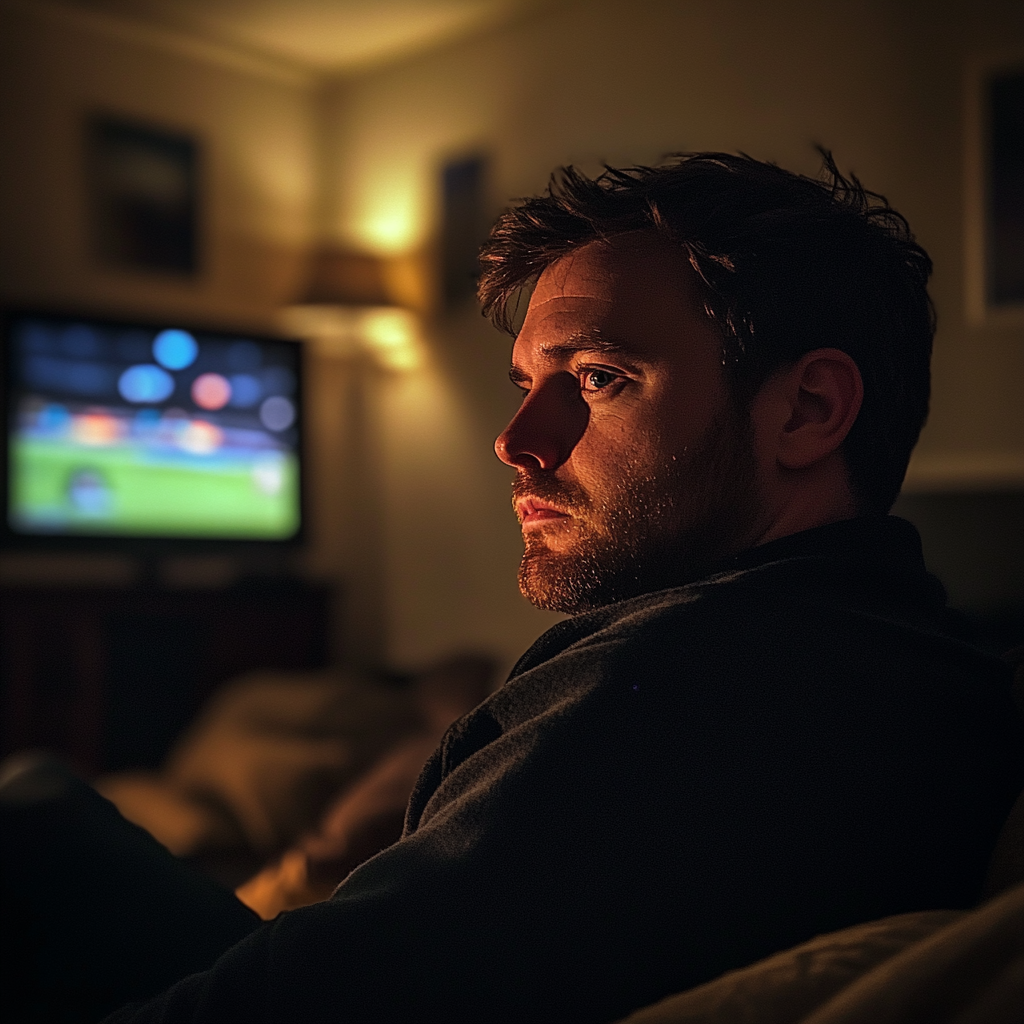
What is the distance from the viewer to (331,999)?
1.82 ft

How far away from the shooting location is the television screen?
11.5 feet

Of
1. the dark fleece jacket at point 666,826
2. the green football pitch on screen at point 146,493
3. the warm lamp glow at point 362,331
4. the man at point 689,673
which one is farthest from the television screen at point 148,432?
the dark fleece jacket at point 666,826

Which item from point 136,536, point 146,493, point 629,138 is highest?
point 629,138

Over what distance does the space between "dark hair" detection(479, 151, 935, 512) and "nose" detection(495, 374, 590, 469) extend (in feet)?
0.34

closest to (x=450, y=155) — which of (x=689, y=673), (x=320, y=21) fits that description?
(x=320, y=21)

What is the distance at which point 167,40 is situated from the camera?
3984 millimetres

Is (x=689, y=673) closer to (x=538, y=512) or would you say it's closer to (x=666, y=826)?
(x=666, y=826)

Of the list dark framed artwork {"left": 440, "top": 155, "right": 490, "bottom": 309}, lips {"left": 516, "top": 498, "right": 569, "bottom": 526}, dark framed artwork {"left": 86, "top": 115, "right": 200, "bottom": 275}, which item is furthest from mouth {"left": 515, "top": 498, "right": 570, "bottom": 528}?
dark framed artwork {"left": 86, "top": 115, "right": 200, "bottom": 275}

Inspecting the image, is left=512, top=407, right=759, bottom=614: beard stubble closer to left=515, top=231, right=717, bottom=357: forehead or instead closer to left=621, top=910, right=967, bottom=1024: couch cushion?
left=515, top=231, right=717, bottom=357: forehead

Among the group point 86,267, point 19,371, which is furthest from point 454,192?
point 19,371

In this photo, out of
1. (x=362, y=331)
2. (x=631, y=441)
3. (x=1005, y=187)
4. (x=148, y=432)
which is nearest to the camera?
(x=631, y=441)

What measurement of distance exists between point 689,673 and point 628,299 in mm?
281

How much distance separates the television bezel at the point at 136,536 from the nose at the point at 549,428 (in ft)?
9.94

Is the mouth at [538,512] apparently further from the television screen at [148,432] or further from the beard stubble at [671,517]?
the television screen at [148,432]
